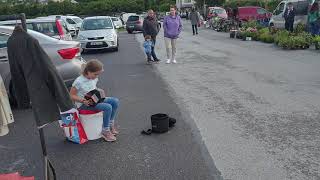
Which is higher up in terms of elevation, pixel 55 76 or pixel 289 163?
pixel 55 76

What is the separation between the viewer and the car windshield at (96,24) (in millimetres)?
21261

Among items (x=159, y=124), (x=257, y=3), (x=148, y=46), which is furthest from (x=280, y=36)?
(x=257, y=3)

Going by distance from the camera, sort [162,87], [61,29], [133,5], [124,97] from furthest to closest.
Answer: [133,5]
[61,29]
[162,87]
[124,97]

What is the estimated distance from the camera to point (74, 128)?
20.0 feet

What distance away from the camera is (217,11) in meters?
42.6

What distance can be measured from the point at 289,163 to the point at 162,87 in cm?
539

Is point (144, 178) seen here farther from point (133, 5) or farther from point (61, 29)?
point (133, 5)

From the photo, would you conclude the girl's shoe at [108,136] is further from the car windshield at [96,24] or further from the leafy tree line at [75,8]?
the leafy tree line at [75,8]

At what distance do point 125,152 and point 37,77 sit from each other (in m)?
2.08

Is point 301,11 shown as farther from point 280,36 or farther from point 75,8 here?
point 75,8

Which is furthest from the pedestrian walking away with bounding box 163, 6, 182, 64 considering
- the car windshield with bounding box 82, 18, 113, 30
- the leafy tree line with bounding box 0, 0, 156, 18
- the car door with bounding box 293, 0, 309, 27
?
the leafy tree line with bounding box 0, 0, 156, 18

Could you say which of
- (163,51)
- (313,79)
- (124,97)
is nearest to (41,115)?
(124,97)

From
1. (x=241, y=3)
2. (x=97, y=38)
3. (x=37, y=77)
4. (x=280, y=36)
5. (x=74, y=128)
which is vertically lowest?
(x=241, y=3)

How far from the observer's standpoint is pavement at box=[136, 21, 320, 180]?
5.22 meters
